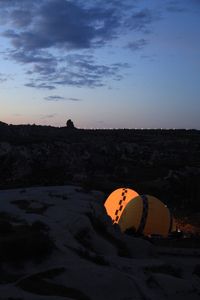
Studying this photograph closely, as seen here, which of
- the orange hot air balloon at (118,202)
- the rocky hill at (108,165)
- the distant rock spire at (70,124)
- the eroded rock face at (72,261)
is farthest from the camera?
Answer: the distant rock spire at (70,124)

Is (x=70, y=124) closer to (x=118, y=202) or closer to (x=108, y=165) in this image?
(x=108, y=165)

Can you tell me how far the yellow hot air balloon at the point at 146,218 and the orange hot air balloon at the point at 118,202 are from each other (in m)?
1.03

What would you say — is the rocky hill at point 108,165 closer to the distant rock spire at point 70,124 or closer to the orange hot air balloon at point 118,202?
the orange hot air balloon at point 118,202

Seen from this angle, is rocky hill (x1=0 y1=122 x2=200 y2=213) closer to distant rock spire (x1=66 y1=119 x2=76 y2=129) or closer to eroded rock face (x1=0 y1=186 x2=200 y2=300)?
eroded rock face (x1=0 y1=186 x2=200 y2=300)

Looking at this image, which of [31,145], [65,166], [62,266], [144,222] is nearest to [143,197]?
[144,222]

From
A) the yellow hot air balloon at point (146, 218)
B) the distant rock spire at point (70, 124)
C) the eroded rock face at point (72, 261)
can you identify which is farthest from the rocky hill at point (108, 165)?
the distant rock spire at point (70, 124)

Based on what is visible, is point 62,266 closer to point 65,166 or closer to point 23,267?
point 23,267

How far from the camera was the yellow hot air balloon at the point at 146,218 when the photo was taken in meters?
21.3

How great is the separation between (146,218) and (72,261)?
1074 centimetres

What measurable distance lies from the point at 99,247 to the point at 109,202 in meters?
10.5

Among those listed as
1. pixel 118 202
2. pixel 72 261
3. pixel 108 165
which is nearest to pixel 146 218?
pixel 118 202

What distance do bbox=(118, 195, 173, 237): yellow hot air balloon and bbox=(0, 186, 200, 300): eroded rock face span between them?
13.3 feet

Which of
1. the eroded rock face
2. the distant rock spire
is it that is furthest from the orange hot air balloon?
the distant rock spire

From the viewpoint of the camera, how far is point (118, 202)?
24.6 m
